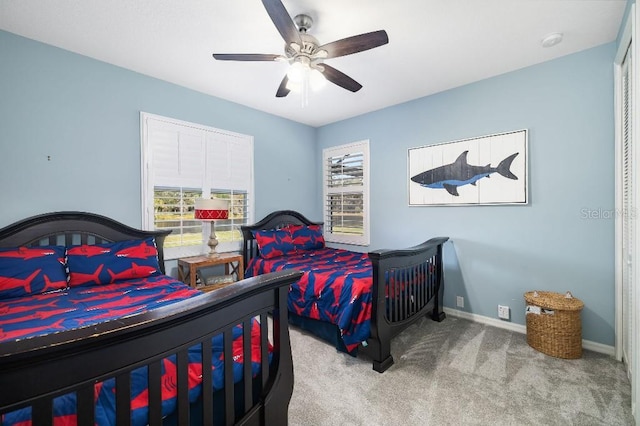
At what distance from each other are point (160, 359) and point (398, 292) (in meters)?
1.92

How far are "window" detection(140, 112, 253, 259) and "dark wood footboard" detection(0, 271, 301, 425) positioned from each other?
224 centimetres

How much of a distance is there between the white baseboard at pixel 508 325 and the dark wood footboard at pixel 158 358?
8.12 feet

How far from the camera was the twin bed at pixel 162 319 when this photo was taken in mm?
738

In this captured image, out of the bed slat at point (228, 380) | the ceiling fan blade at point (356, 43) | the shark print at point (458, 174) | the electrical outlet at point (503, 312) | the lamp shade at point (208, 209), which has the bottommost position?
the electrical outlet at point (503, 312)

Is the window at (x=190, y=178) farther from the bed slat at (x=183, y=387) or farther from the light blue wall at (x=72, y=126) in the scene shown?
the bed slat at (x=183, y=387)

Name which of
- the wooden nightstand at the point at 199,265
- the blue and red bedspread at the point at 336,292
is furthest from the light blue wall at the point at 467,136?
the blue and red bedspread at the point at 336,292

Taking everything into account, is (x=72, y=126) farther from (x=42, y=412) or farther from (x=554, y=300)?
(x=554, y=300)

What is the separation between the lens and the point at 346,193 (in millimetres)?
4281

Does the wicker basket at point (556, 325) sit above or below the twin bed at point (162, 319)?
below

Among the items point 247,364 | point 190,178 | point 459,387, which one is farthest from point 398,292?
point 190,178

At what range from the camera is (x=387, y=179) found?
378 centimetres

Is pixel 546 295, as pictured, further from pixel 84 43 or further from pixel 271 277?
pixel 84 43

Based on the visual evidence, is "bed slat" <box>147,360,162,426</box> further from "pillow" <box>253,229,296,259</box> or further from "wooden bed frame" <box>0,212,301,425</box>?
"pillow" <box>253,229,296,259</box>

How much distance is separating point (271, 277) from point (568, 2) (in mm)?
2630
